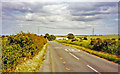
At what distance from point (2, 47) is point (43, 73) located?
319 cm

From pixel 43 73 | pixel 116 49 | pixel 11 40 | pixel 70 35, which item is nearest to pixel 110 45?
pixel 116 49

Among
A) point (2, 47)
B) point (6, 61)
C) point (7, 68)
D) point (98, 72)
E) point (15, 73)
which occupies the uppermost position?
point (2, 47)

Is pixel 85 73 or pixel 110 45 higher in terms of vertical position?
pixel 110 45

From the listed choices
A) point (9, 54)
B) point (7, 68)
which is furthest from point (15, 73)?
point (9, 54)

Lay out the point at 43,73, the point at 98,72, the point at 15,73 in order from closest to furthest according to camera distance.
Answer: the point at 15,73, the point at 43,73, the point at 98,72

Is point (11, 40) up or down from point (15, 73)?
up

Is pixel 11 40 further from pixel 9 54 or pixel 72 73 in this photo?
pixel 72 73

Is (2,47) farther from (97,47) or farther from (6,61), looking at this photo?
(97,47)

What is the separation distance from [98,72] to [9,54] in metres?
6.51

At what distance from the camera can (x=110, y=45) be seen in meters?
18.0

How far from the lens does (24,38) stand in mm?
9680

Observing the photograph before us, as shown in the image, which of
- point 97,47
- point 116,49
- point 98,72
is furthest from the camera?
point 97,47

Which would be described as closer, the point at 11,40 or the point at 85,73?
the point at 85,73

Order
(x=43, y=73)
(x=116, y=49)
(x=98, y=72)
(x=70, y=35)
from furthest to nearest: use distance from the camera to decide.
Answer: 1. (x=70, y=35)
2. (x=116, y=49)
3. (x=98, y=72)
4. (x=43, y=73)
